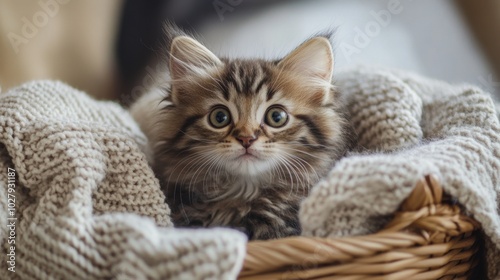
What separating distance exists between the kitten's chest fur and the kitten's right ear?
0.32m

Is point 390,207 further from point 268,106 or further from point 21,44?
point 21,44

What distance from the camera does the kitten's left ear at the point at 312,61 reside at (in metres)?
1.40

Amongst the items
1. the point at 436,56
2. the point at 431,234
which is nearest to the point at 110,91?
the point at 436,56

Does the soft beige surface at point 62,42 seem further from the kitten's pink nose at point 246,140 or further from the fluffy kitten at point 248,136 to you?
the kitten's pink nose at point 246,140

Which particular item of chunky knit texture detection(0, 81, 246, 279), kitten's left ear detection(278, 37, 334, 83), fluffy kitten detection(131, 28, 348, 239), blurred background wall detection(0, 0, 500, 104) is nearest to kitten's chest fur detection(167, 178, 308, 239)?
fluffy kitten detection(131, 28, 348, 239)

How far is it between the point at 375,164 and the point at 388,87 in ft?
1.66

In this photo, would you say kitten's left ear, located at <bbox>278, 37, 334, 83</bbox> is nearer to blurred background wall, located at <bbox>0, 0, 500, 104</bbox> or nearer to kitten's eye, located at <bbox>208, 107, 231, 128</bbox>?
kitten's eye, located at <bbox>208, 107, 231, 128</bbox>

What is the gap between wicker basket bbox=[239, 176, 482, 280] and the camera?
97 centimetres

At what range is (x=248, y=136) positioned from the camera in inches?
50.7

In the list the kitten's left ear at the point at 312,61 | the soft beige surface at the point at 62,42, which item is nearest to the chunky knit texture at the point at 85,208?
the kitten's left ear at the point at 312,61

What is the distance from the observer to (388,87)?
1.51 meters

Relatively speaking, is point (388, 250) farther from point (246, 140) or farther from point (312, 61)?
point (312, 61)

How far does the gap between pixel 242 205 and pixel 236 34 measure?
3.93 ft

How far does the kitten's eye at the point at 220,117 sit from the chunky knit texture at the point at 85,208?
0.72 ft
